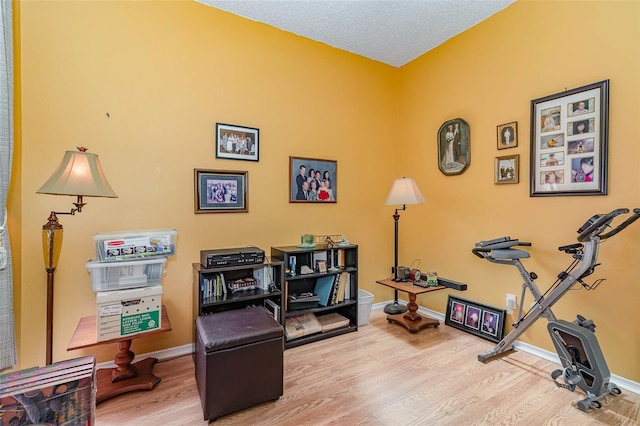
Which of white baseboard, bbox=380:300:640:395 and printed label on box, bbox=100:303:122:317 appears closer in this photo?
printed label on box, bbox=100:303:122:317

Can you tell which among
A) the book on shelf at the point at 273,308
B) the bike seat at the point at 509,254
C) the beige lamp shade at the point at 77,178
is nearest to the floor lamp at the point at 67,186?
the beige lamp shade at the point at 77,178

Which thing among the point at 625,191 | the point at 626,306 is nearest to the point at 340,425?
the point at 626,306

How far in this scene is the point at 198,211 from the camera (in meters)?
2.50

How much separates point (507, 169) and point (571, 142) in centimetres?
48

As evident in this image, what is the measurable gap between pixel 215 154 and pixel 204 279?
3.45 feet

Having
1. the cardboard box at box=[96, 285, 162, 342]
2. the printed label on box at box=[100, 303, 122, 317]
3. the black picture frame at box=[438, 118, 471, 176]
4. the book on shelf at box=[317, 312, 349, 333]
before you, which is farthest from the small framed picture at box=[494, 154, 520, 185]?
the printed label on box at box=[100, 303, 122, 317]

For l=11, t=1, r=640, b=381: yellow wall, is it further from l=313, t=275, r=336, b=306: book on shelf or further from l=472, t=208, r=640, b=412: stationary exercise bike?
l=313, t=275, r=336, b=306: book on shelf

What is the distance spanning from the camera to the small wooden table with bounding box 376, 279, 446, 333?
2.84 m

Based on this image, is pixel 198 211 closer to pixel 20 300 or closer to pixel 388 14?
pixel 20 300

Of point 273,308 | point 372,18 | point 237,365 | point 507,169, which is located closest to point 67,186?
point 237,365

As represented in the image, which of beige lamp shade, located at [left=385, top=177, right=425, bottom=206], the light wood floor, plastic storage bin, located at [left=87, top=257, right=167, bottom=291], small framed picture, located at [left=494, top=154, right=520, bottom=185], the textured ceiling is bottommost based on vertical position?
the light wood floor

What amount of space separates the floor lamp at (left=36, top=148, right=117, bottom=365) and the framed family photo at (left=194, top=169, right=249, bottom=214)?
761mm

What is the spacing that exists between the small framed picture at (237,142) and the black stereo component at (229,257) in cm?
84

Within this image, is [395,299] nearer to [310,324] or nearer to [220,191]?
[310,324]
